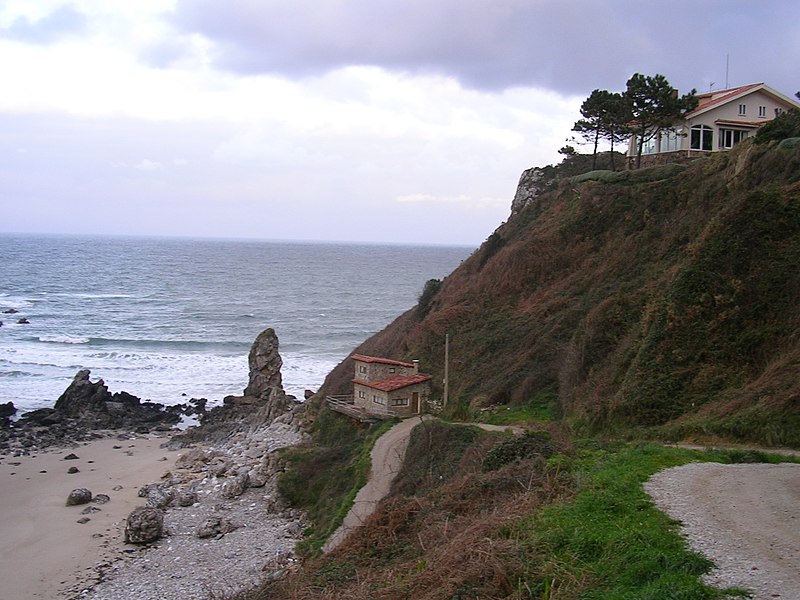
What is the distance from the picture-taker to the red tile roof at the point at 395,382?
3228cm

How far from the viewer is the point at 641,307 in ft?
97.9

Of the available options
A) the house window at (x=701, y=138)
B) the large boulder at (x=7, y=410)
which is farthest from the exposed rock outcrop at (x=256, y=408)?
the house window at (x=701, y=138)

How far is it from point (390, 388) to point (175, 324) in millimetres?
53389

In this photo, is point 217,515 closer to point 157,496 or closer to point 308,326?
point 157,496

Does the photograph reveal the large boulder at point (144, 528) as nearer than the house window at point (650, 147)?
Yes

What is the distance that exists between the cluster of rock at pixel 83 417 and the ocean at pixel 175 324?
2.57m

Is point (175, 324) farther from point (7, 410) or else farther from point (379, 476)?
point (379, 476)

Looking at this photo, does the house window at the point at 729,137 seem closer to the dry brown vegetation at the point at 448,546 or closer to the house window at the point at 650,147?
the house window at the point at 650,147

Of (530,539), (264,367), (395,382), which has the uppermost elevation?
(530,539)

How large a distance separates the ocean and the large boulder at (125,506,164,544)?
83.9ft

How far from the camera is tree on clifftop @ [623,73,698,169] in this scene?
140ft

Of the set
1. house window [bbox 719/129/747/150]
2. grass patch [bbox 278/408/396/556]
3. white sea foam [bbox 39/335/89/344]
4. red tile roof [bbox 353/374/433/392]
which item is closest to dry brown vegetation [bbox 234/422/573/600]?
grass patch [bbox 278/408/396/556]

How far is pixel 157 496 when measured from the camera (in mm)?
29312

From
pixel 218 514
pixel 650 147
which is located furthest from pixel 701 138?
pixel 218 514
